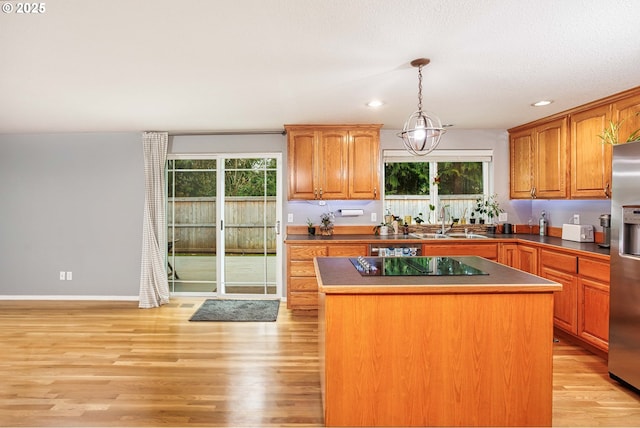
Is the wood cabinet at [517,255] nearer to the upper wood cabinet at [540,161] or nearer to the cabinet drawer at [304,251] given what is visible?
the upper wood cabinet at [540,161]

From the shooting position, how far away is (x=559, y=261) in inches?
134

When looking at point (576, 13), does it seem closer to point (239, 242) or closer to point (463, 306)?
point (463, 306)

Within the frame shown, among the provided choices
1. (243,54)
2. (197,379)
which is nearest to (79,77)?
(243,54)

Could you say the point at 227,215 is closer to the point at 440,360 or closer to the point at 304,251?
the point at 304,251

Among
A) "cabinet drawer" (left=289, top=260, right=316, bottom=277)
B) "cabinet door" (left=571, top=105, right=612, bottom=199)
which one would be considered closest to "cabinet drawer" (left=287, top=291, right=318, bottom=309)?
"cabinet drawer" (left=289, top=260, right=316, bottom=277)

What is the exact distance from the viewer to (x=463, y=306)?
1.90 metres

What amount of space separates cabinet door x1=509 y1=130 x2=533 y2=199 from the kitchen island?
2912 mm

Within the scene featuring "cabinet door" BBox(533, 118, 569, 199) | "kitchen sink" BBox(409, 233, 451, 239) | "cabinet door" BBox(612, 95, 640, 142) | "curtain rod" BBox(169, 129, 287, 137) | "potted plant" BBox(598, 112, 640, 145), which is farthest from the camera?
"curtain rod" BBox(169, 129, 287, 137)

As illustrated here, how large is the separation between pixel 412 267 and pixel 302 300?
7.18ft

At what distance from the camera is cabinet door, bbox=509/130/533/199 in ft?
14.3

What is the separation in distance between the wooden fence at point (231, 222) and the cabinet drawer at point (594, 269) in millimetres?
3389

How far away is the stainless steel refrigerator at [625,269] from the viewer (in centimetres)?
241

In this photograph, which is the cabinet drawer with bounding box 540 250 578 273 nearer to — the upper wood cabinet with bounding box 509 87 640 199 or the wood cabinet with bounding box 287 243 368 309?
the upper wood cabinet with bounding box 509 87 640 199

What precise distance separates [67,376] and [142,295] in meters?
1.90
